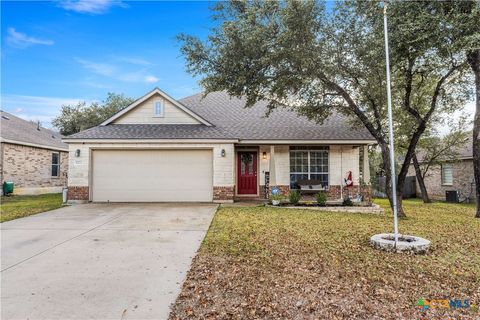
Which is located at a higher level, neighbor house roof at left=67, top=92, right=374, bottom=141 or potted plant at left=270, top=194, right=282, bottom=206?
neighbor house roof at left=67, top=92, right=374, bottom=141

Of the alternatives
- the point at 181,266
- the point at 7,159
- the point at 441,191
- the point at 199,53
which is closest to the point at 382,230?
the point at 181,266

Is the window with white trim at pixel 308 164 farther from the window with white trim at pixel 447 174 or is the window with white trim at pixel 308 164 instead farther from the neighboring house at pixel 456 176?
the window with white trim at pixel 447 174

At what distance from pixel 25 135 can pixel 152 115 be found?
9873mm

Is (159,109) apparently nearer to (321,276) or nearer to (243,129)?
(243,129)

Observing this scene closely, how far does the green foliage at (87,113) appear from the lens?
29.6m

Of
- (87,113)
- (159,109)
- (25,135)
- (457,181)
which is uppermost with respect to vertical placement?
(87,113)

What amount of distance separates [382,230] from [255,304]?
17.5ft

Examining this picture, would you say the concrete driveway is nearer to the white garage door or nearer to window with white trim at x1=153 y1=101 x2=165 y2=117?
the white garage door

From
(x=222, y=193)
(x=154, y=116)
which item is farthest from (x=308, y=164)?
(x=154, y=116)

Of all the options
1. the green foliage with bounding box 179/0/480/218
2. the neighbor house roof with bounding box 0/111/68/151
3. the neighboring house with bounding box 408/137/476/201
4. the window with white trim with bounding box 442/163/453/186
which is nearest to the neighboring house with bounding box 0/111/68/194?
the neighbor house roof with bounding box 0/111/68/151

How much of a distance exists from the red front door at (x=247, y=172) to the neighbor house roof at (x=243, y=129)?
4.66 feet

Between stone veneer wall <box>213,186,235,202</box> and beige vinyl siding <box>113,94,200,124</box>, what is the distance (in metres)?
3.67

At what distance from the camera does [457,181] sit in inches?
763

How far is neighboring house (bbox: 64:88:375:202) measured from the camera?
12.8 metres
